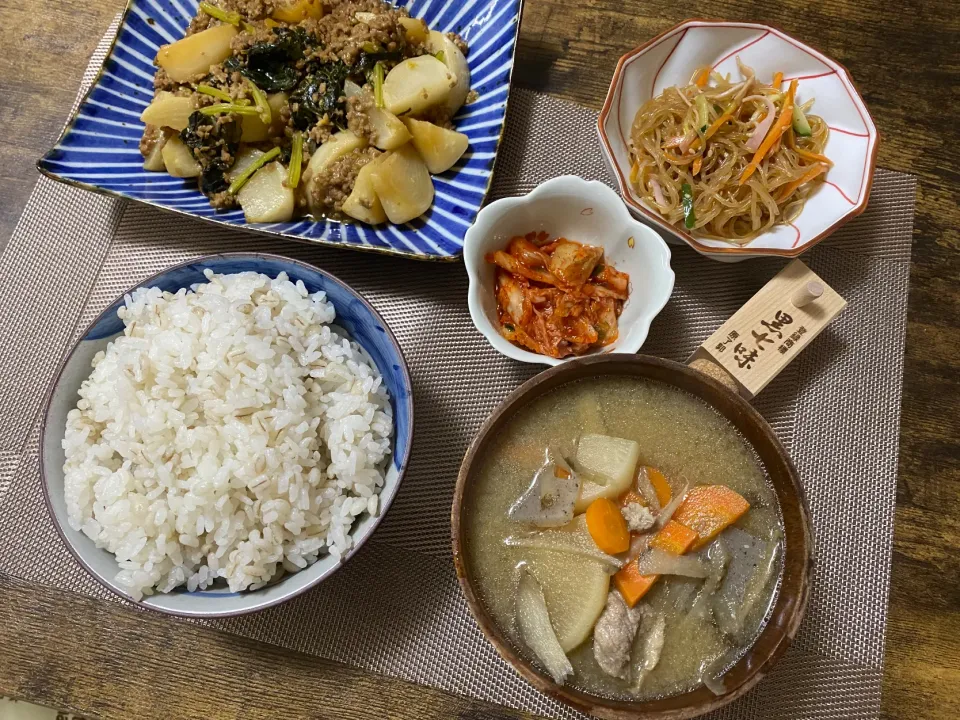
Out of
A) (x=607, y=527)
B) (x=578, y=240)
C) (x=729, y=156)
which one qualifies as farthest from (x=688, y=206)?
(x=607, y=527)

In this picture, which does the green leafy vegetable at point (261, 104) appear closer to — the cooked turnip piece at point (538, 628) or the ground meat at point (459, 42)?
the ground meat at point (459, 42)

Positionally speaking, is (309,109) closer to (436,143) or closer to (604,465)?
(436,143)

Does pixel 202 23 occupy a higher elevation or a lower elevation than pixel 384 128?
higher

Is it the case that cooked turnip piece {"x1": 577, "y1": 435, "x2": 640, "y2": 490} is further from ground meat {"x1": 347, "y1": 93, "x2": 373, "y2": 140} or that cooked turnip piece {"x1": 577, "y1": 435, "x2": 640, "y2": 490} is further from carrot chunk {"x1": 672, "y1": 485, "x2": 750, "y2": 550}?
ground meat {"x1": 347, "y1": 93, "x2": 373, "y2": 140}

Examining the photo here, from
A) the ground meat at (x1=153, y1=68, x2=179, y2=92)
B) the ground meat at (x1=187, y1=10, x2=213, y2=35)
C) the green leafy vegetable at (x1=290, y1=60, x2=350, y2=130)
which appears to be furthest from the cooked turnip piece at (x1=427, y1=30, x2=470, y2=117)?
the ground meat at (x1=153, y1=68, x2=179, y2=92)

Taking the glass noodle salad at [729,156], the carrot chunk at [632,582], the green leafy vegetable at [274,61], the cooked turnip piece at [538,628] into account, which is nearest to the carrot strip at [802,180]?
the glass noodle salad at [729,156]

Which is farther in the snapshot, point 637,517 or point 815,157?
point 815,157
